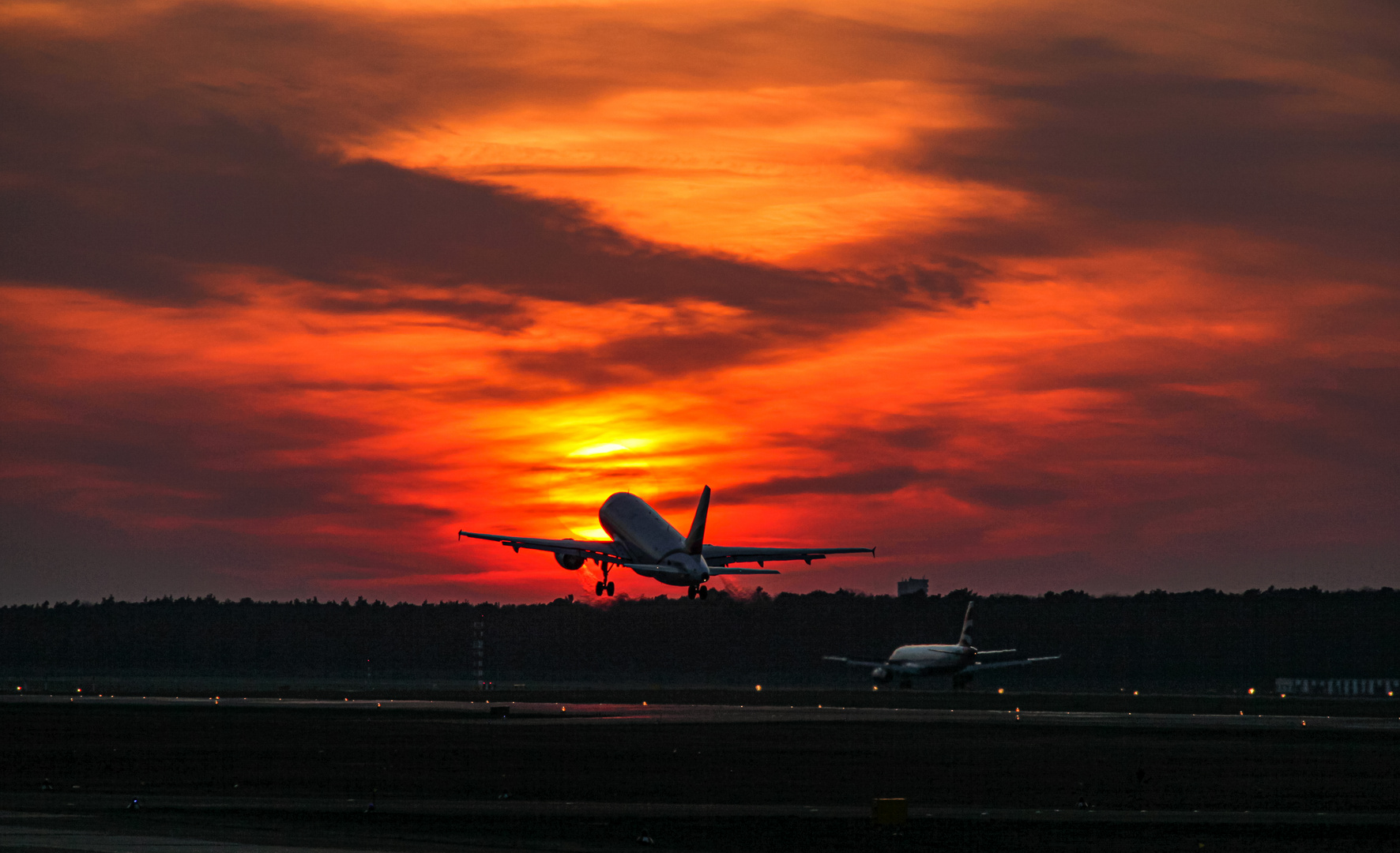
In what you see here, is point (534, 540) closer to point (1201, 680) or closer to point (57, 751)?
point (57, 751)

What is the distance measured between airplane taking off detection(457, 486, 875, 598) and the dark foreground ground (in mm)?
39357

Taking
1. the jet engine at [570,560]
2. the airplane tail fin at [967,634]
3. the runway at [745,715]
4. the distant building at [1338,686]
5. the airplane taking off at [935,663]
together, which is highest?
the jet engine at [570,560]

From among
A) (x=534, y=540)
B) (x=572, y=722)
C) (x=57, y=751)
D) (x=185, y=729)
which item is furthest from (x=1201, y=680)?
(x=57, y=751)

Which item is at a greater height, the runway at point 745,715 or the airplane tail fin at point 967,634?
the airplane tail fin at point 967,634

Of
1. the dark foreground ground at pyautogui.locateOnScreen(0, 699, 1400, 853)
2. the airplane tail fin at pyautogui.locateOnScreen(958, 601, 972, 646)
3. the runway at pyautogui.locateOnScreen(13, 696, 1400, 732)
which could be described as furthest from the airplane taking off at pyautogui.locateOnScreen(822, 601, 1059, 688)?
the dark foreground ground at pyautogui.locateOnScreen(0, 699, 1400, 853)

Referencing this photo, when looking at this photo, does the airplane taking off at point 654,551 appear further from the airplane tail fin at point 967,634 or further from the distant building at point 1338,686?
the distant building at point 1338,686

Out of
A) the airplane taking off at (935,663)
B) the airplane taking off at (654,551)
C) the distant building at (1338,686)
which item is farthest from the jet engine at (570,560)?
the distant building at (1338,686)

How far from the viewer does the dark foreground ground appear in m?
35.7

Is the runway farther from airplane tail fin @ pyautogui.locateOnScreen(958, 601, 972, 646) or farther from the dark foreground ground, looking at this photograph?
airplane tail fin @ pyautogui.locateOnScreen(958, 601, 972, 646)

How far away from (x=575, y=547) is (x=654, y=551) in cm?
612

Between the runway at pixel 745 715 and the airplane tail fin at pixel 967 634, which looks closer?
the runway at pixel 745 715

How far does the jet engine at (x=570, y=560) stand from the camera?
411 feet

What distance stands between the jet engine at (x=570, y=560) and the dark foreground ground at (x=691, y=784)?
139 feet

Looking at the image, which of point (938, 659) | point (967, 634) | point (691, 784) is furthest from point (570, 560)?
point (691, 784)
